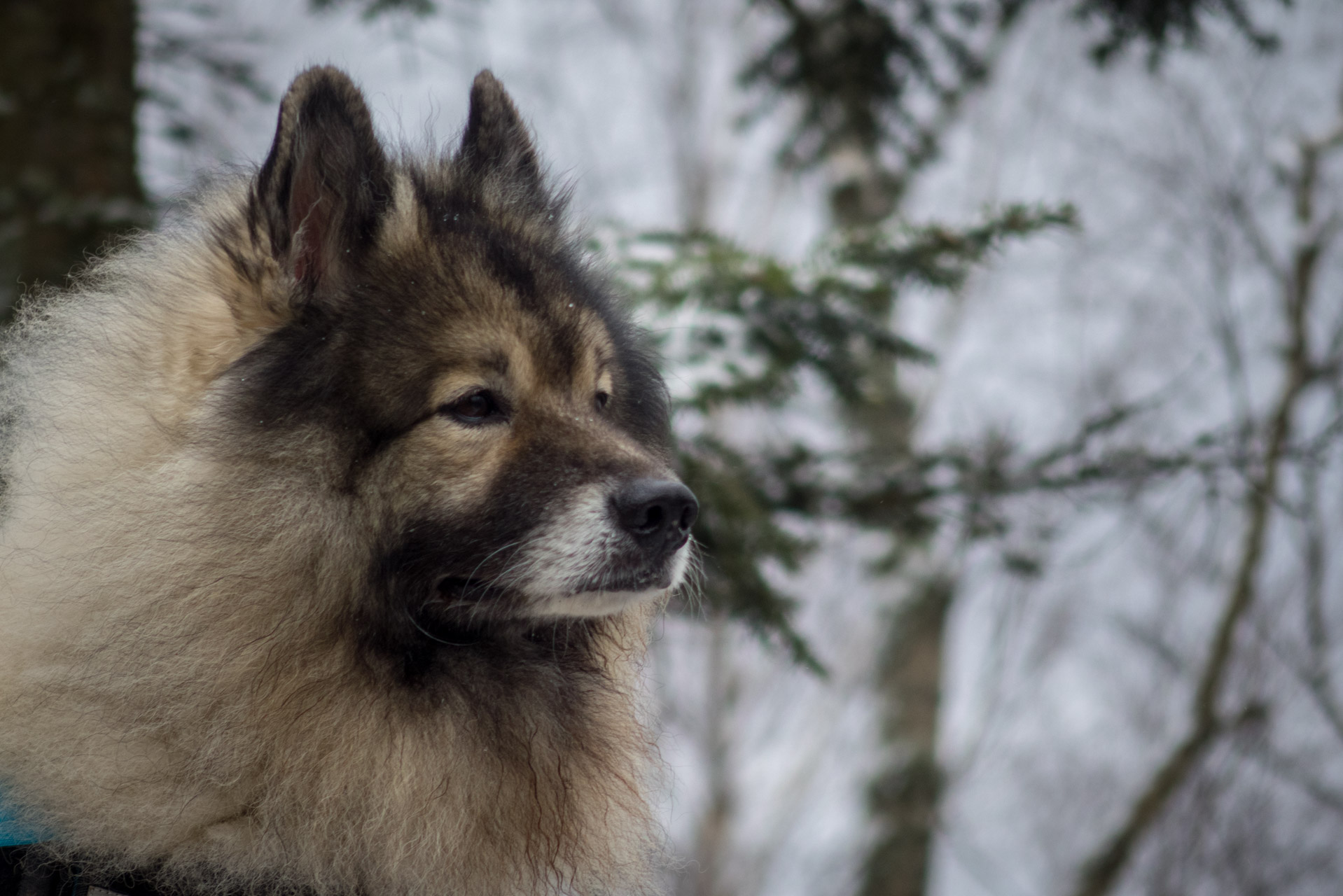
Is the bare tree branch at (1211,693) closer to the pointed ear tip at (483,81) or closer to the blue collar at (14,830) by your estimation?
the pointed ear tip at (483,81)

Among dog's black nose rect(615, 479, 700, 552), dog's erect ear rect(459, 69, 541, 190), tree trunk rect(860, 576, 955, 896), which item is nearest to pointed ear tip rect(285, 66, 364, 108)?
dog's erect ear rect(459, 69, 541, 190)

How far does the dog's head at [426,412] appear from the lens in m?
2.24

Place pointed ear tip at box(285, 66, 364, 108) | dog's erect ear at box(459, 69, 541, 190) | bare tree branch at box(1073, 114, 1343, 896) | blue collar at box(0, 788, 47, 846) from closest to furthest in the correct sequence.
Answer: blue collar at box(0, 788, 47, 846) < pointed ear tip at box(285, 66, 364, 108) < dog's erect ear at box(459, 69, 541, 190) < bare tree branch at box(1073, 114, 1343, 896)

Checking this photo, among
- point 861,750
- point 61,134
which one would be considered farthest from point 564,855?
point 861,750

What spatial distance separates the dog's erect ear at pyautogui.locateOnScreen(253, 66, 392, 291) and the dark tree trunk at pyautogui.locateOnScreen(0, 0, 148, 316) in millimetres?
1971

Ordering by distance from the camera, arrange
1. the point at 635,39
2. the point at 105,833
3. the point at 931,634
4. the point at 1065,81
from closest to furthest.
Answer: the point at 105,833 → the point at 931,634 → the point at 1065,81 → the point at 635,39

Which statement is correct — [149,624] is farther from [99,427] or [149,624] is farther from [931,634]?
[931,634]

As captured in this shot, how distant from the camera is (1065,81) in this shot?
12.0 metres

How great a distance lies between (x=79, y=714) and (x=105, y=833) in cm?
25

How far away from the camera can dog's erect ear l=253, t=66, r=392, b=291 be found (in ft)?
7.37

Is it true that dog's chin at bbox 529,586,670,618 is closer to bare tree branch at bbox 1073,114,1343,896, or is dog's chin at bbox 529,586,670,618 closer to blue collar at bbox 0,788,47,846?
blue collar at bbox 0,788,47,846

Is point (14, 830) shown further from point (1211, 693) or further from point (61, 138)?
point (1211, 693)

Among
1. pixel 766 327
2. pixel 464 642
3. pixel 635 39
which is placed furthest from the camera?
pixel 635 39

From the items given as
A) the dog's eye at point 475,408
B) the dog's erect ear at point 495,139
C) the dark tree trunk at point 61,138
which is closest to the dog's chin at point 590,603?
the dog's eye at point 475,408
